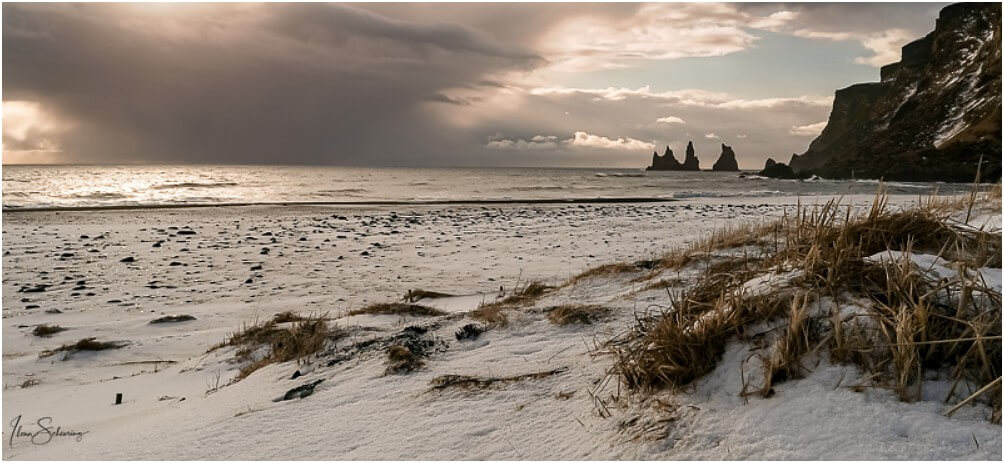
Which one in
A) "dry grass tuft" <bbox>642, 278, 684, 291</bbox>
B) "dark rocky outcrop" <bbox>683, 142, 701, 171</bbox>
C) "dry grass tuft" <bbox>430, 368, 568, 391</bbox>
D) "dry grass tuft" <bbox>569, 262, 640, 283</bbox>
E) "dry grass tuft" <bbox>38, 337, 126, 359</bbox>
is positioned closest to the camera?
"dry grass tuft" <bbox>430, 368, 568, 391</bbox>

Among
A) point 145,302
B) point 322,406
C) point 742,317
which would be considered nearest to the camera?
point 742,317

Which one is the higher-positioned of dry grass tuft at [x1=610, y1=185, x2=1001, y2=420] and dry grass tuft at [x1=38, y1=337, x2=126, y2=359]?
dry grass tuft at [x1=610, y1=185, x2=1001, y2=420]

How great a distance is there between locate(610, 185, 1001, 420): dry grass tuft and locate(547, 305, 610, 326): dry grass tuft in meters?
0.98

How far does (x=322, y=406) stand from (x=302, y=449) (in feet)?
1.59

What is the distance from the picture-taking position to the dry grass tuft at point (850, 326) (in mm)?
2127

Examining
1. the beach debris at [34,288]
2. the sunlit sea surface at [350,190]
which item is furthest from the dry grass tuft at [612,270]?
the sunlit sea surface at [350,190]

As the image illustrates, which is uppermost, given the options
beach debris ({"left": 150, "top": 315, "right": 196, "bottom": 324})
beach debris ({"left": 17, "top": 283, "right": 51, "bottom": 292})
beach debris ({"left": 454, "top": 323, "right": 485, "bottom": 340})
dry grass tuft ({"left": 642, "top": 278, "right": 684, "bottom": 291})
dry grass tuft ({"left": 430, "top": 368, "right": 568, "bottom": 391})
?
dry grass tuft ({"left": 642, "top": 278, "right": 684, "bottom": 291})

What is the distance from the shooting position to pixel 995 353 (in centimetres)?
211

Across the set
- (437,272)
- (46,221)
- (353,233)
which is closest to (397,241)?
(353,233)

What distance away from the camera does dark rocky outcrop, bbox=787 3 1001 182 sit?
53.9 meters

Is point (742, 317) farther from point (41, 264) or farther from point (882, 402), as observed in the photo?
point (41, 264)

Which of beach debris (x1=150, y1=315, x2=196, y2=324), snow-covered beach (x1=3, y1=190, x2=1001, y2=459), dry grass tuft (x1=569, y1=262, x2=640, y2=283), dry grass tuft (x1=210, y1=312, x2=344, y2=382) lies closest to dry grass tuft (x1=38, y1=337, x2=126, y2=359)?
snow-covered beach (x1=3, y1=190, x2=1001, y2=459)
